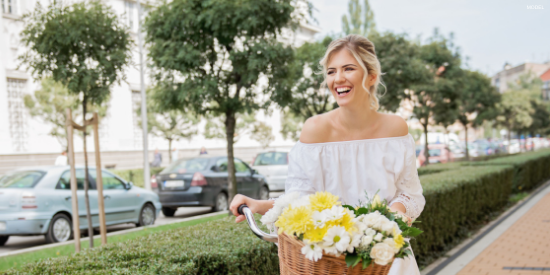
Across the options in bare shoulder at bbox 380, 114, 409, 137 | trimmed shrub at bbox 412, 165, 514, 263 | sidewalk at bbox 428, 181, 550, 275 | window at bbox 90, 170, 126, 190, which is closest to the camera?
bare shoulder at bbox 380, 114, 409, 137

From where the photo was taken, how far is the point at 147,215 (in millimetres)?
10680

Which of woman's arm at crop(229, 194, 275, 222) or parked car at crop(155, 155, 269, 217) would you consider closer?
woman's arm at crop(229, 194, 275, 222)

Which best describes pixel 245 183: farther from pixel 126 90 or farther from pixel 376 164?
pixel 126 90

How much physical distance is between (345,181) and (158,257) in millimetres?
1287

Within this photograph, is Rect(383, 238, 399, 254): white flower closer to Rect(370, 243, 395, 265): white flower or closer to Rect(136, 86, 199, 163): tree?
Rect(370, 243, 395, 265): white flower

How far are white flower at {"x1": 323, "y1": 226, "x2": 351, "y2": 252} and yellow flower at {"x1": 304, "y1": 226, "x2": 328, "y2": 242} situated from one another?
0.07ft

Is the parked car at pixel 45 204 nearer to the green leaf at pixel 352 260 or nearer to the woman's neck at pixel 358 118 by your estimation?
the woman's neck at pixel 358 118

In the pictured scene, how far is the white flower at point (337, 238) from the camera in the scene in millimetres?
1355

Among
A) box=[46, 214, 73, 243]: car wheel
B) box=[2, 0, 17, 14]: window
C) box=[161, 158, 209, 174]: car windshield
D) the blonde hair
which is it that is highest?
box=[2, 0, 17, 14]: window

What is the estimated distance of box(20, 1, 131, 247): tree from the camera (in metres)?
6.99

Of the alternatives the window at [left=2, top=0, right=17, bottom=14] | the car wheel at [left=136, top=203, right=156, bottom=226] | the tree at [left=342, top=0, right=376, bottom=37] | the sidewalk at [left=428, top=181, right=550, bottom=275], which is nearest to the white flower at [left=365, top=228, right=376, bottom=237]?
the sidewalk at [left=428, top=181, right=550, bottom=275]

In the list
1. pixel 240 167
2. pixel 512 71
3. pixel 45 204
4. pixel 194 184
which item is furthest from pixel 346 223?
pixel 512 71

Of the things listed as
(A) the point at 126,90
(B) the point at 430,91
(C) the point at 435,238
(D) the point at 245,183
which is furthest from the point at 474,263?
(A) the point at 126,90

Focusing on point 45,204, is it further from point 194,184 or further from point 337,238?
point 337,238
